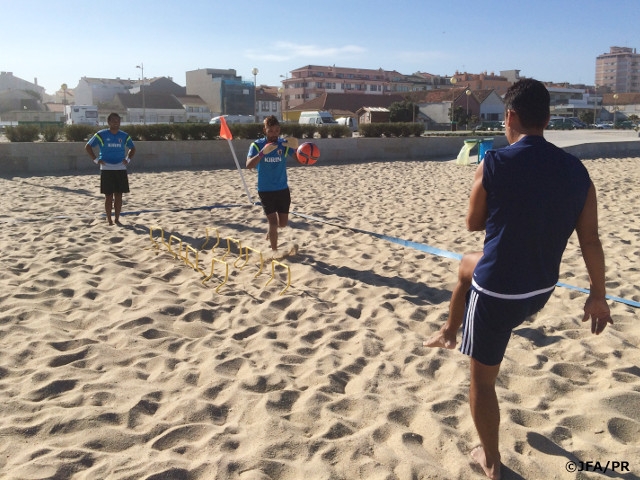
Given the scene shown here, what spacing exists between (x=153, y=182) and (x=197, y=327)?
392 inches

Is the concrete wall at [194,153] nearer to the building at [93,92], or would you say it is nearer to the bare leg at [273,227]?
the bare leg at [273,227]

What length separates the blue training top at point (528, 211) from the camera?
2.11 meters

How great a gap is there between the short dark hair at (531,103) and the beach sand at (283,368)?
1.63m

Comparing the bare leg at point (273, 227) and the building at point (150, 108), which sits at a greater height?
the building at point (150, 108)

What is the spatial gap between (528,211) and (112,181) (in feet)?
23.4

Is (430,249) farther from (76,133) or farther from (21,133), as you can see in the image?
(21,133)

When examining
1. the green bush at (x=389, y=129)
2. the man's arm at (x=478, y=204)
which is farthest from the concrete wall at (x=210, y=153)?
the man's arm at (x=478, y=204)

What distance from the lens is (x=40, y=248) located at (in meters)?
6.66

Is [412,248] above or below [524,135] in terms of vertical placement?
below

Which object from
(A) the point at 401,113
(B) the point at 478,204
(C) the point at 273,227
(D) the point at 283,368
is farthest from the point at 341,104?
(B) the point at 478,204

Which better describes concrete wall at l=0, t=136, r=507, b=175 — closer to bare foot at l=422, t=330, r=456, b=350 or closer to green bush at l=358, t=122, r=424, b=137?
green bush at l=358, t=122, r=424, b=137

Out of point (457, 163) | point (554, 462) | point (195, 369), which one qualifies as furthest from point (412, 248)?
point (457, 163)

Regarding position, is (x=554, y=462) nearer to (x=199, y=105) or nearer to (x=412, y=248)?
(x=412, y=248)

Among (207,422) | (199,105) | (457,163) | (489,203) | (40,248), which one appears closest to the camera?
(489,203)
